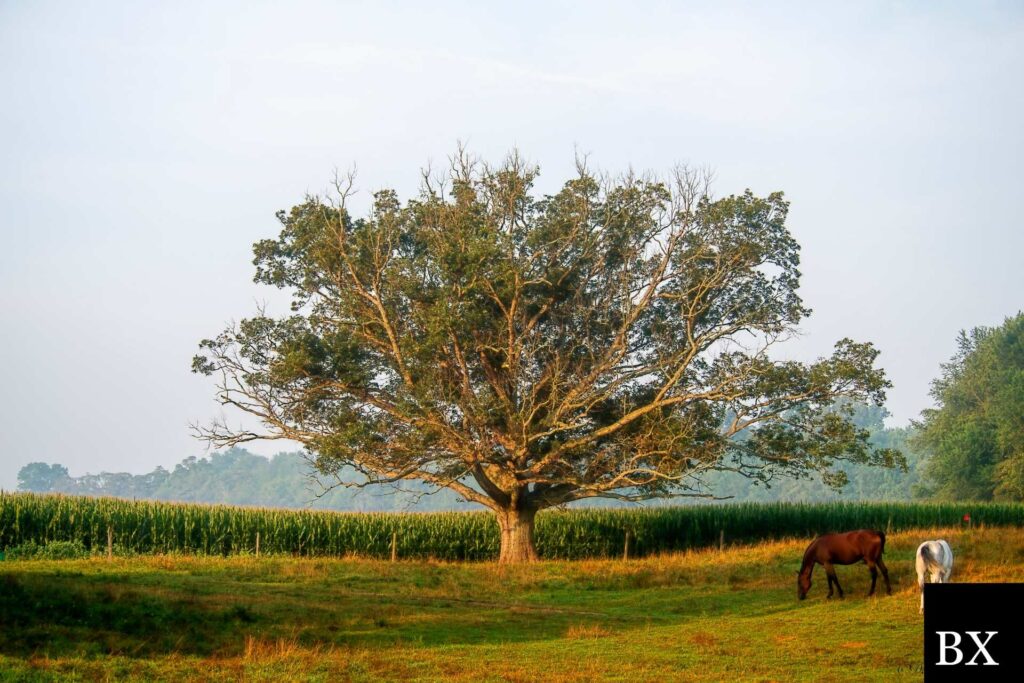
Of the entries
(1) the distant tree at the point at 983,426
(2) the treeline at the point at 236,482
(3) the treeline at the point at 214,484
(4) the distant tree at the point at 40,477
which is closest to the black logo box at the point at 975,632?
(1) the distant tree at the point at 983,426

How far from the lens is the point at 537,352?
3547 centimetres

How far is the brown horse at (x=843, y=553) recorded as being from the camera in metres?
23.6

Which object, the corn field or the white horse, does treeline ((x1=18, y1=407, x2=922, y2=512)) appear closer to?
the corn field

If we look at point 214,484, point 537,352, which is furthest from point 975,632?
point 214,484

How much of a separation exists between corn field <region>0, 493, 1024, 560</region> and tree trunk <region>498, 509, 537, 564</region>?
5.21 metres

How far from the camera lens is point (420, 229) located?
117 ft

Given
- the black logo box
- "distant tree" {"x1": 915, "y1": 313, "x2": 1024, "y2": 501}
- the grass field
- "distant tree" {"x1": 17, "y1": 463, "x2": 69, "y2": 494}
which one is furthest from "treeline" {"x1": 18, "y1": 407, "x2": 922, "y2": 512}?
the black logo box

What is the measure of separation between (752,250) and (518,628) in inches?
708

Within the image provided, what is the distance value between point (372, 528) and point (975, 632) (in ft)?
110

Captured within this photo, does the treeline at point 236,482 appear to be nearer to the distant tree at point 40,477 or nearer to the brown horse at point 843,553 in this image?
the distant tree at point 40,477

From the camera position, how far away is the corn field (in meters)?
37.8

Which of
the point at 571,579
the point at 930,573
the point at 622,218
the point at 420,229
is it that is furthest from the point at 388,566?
the point at 930,573

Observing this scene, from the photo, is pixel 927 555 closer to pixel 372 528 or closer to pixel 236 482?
pixel 372 528

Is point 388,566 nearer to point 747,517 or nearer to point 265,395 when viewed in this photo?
point 265,395
